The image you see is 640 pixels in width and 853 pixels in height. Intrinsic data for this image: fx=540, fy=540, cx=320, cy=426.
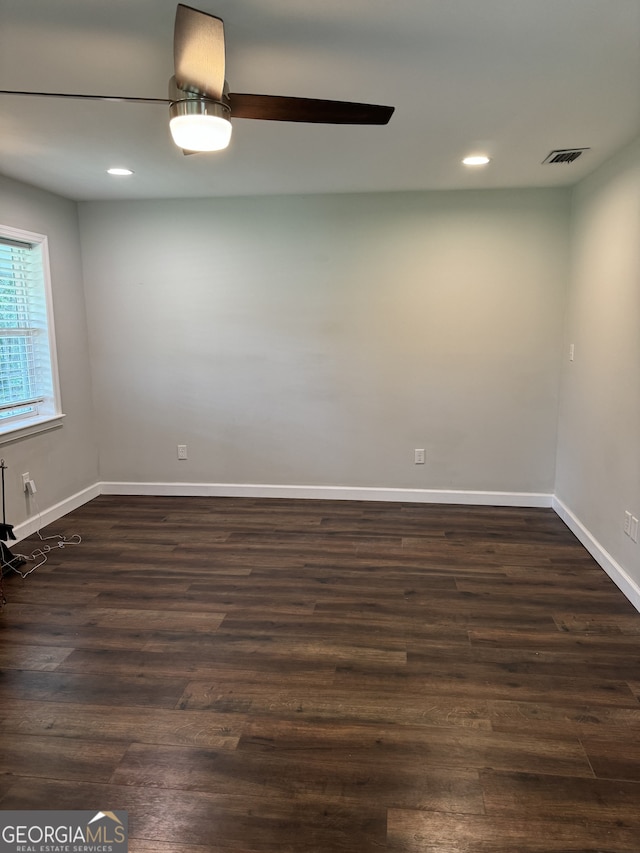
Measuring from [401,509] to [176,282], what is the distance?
2541 millimetres

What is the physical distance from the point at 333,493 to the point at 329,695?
2398mm

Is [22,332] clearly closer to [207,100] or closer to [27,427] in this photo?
[27,427]

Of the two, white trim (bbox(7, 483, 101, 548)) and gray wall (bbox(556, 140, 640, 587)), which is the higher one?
gray wall (bbox(556, 140, 640, 587))

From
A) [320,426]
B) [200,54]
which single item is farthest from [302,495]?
[200,54]

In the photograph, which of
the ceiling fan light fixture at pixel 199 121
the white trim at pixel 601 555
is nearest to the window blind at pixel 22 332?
the ceiling fan light fixture at pixel 199 121

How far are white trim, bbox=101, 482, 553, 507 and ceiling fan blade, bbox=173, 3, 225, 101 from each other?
3255 mm

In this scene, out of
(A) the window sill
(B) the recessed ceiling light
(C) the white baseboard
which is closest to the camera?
(B) the recessed ceiling light

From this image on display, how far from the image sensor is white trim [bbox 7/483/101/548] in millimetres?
3727

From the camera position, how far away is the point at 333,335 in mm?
4266

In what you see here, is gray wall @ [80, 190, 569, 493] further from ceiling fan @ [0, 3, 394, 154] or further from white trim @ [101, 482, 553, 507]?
ceiling fan @ [0, 3, 394, 154]

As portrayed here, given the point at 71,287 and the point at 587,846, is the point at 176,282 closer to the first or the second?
the point at 71,287

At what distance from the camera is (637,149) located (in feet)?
9.23

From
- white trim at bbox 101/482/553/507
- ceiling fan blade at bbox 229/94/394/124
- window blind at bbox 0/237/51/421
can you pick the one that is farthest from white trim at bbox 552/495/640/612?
window blind at bbox 0/237/51/421

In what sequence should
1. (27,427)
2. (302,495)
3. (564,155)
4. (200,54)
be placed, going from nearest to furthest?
1. (200,54)
2. (564,155)
3. (27,427)
4. (302,495)
